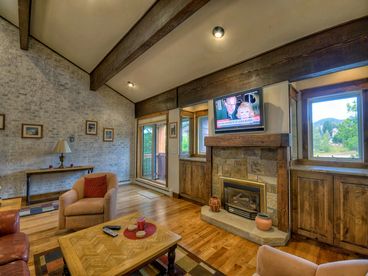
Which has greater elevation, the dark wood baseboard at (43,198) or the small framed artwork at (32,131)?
the small framed artwork at (32,131)

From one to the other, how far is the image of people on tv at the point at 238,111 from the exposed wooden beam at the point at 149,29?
1493 millimetres

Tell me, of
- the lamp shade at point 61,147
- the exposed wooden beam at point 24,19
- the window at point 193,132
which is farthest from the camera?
the window at point 193,132

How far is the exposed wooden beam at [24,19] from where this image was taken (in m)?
2.84

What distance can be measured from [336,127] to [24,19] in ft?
19.0

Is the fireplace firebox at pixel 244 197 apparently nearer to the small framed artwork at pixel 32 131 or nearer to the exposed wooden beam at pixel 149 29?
the exposed wooden beam at pixel 149 29

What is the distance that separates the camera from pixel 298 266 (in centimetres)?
123

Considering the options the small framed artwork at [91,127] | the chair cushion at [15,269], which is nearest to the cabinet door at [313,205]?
the chair cushion at [15,269]

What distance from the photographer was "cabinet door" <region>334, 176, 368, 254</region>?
7.01 feet

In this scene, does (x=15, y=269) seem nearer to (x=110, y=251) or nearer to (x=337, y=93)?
(x=110, y=251)

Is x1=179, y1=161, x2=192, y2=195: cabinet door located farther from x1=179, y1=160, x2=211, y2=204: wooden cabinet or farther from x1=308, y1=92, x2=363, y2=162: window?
x1=308, y1=92, x2=363, y2=162: window

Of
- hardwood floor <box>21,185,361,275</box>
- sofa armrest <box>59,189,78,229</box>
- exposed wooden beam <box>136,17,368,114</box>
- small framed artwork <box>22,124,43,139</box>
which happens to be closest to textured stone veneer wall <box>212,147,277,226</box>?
hardwood floor <box>21,185,361,275</box>

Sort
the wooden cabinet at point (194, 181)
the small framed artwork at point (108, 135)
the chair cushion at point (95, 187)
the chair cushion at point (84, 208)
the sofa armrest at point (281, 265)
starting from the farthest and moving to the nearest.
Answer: the small framed artwork at point (108, 135)
the wooden cabinet at point (194, 181)
the chair cushion at point (95, 187)
the chair cushion at point (84, 208)
the sofa armrest at point (281, 265)

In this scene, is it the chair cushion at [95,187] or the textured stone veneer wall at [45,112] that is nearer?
the chair cushion at [95,187]

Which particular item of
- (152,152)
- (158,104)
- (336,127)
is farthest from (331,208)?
(152,152)
